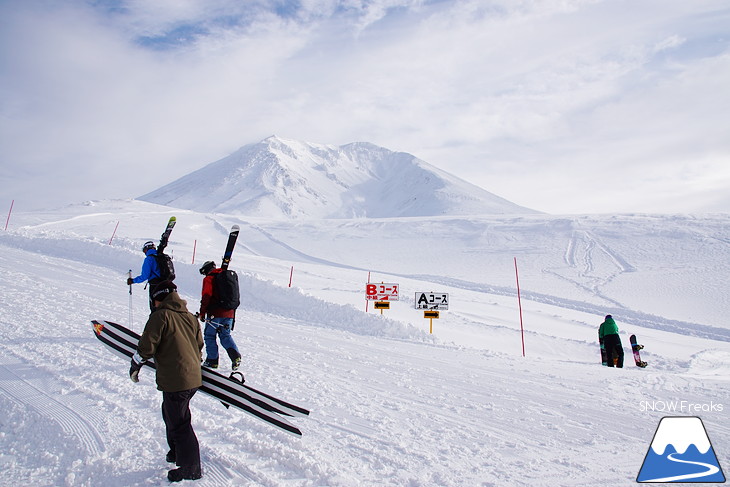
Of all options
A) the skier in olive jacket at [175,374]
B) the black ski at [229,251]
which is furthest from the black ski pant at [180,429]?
the black ski at [229,251]

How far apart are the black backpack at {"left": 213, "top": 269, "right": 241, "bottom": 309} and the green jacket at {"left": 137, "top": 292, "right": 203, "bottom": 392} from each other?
2716 millimetres

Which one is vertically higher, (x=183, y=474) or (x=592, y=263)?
(x=592, y=263)

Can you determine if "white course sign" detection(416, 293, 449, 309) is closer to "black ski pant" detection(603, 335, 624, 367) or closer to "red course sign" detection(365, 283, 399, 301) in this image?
"red course sign" detection(365, 283, 399, 301)

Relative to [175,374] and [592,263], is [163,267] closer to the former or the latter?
[175,374]

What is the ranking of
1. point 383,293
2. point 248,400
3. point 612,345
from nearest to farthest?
1. point 248,400
2. point 612,345
3. point 383,293

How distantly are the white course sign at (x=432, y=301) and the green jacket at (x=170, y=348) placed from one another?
8221 millimetres

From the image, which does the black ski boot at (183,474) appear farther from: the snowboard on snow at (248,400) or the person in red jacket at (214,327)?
the person in red jacket at (214,327)

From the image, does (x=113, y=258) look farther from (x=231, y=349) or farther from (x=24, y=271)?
(x=231, y=349)

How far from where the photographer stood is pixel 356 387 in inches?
253

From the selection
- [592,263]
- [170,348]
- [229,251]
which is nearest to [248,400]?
[170,348]

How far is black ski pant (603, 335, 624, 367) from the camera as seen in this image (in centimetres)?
989

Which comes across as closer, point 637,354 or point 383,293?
point 637,354

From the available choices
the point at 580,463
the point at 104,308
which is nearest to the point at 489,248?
the point at 104,308

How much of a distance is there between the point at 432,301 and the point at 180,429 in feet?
28.0
